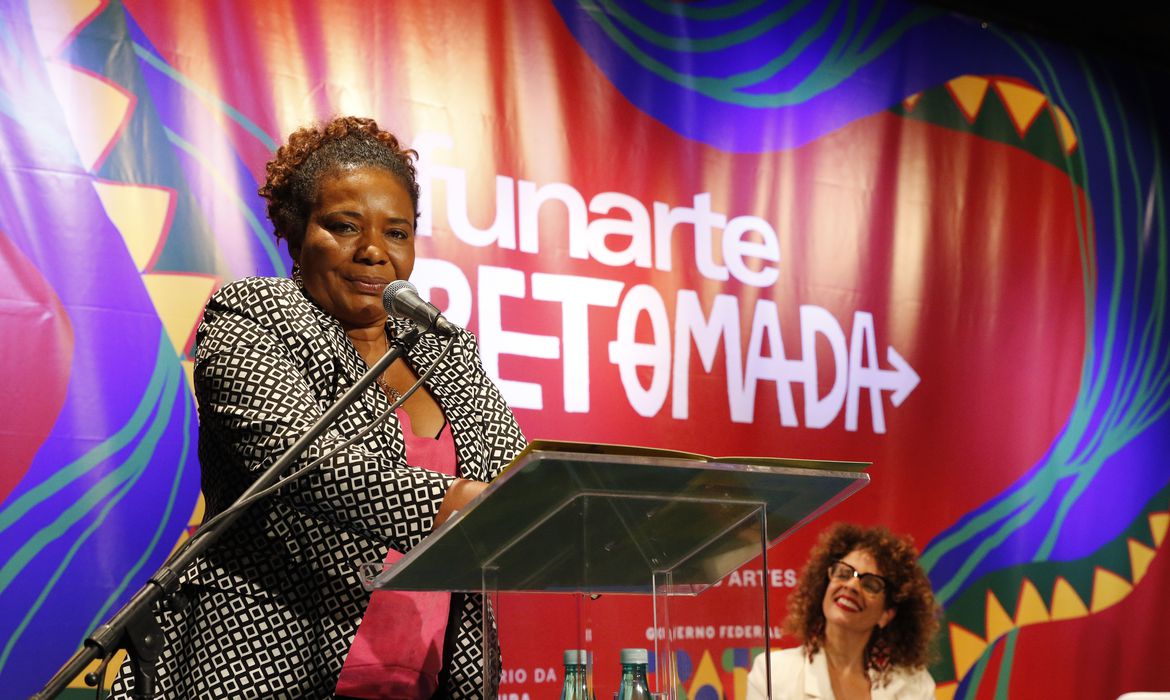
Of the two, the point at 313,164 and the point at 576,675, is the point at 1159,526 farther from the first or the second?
the point at 576,675

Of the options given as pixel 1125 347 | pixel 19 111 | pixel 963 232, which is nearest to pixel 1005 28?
pixel 963 232

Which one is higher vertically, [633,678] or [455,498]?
[455,498]

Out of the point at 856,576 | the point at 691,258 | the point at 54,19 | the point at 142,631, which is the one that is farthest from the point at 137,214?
the point at 856,576

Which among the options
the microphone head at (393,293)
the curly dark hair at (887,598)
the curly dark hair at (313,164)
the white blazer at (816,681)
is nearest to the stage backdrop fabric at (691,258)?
the curly dark hair at (887,598)

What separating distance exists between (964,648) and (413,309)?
148 inches

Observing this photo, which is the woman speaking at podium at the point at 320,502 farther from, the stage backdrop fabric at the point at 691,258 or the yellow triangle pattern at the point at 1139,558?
the yellow triangle pattern at the point at 1139,558

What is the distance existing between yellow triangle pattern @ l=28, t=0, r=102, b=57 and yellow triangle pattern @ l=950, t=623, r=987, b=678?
369 centimetres

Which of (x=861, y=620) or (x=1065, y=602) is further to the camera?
(x=1065, y=602)

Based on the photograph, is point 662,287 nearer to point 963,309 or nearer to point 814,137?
point 814,137

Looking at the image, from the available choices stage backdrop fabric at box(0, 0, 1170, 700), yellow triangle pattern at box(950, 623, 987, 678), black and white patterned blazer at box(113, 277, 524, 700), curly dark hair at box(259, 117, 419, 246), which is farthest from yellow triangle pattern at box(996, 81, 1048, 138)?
black and white patterned blazer at box(113, 277, 524, 700)

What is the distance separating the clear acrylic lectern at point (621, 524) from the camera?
1501mm

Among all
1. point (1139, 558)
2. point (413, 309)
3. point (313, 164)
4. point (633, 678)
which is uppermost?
point (313, 164)

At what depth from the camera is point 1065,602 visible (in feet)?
17.0

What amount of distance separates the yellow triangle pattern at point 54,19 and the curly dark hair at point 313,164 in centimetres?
157
